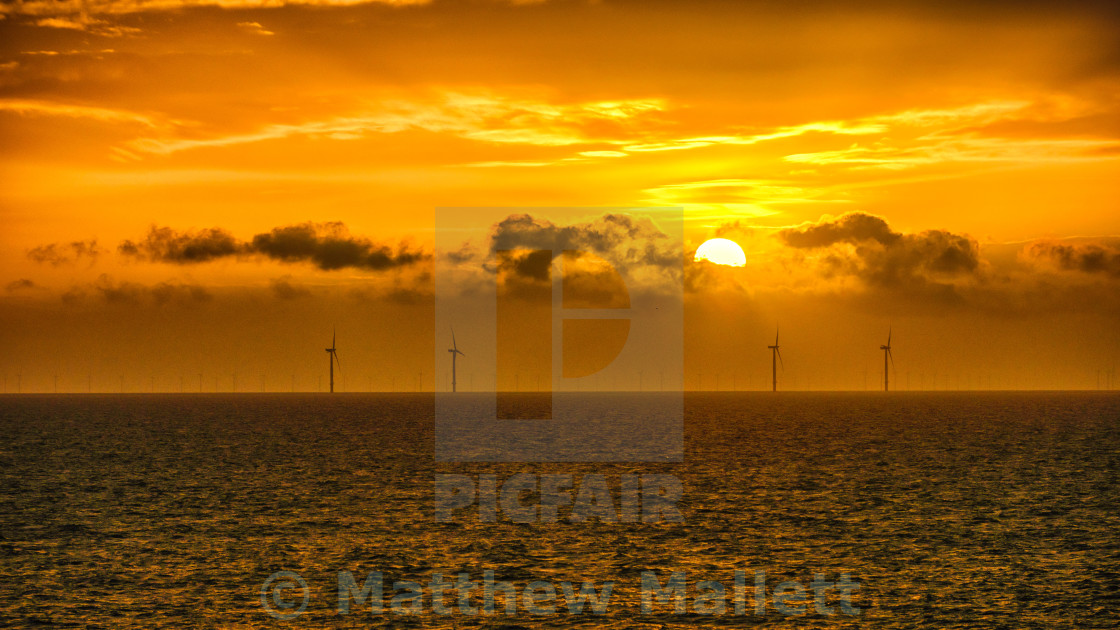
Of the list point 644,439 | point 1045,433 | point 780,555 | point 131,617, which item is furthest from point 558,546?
point 1045,433

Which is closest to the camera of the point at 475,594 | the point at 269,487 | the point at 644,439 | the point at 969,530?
the point at 475,594

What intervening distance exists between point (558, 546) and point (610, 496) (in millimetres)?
25467

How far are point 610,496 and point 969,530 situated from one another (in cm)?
2814

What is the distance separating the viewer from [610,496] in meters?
78.4

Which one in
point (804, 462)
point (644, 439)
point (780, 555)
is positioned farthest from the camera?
point (644, 439)

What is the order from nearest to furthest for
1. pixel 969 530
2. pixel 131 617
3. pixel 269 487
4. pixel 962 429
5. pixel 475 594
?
1. pixel 131 617
2. pixel 475 594
3. pixel 969 530
4. pixel 269 487
5. pixel 962 429

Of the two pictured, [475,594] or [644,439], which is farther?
[644,439]

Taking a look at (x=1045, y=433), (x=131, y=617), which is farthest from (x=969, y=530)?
(x=1045, y=433)

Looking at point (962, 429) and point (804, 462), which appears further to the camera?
point (962, 429)

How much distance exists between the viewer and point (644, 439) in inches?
6865

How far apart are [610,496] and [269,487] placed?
3046cm

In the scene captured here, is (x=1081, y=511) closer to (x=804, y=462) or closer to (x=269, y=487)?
(x=804, y=462)

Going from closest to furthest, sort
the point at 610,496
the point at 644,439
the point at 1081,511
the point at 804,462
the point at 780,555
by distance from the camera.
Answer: the point at 780,555 → the point at 1081,511 → the point at 610,496 → the point at 804,462 → the point at 644,439

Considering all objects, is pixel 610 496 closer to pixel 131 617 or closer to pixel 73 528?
pixel 73 528
